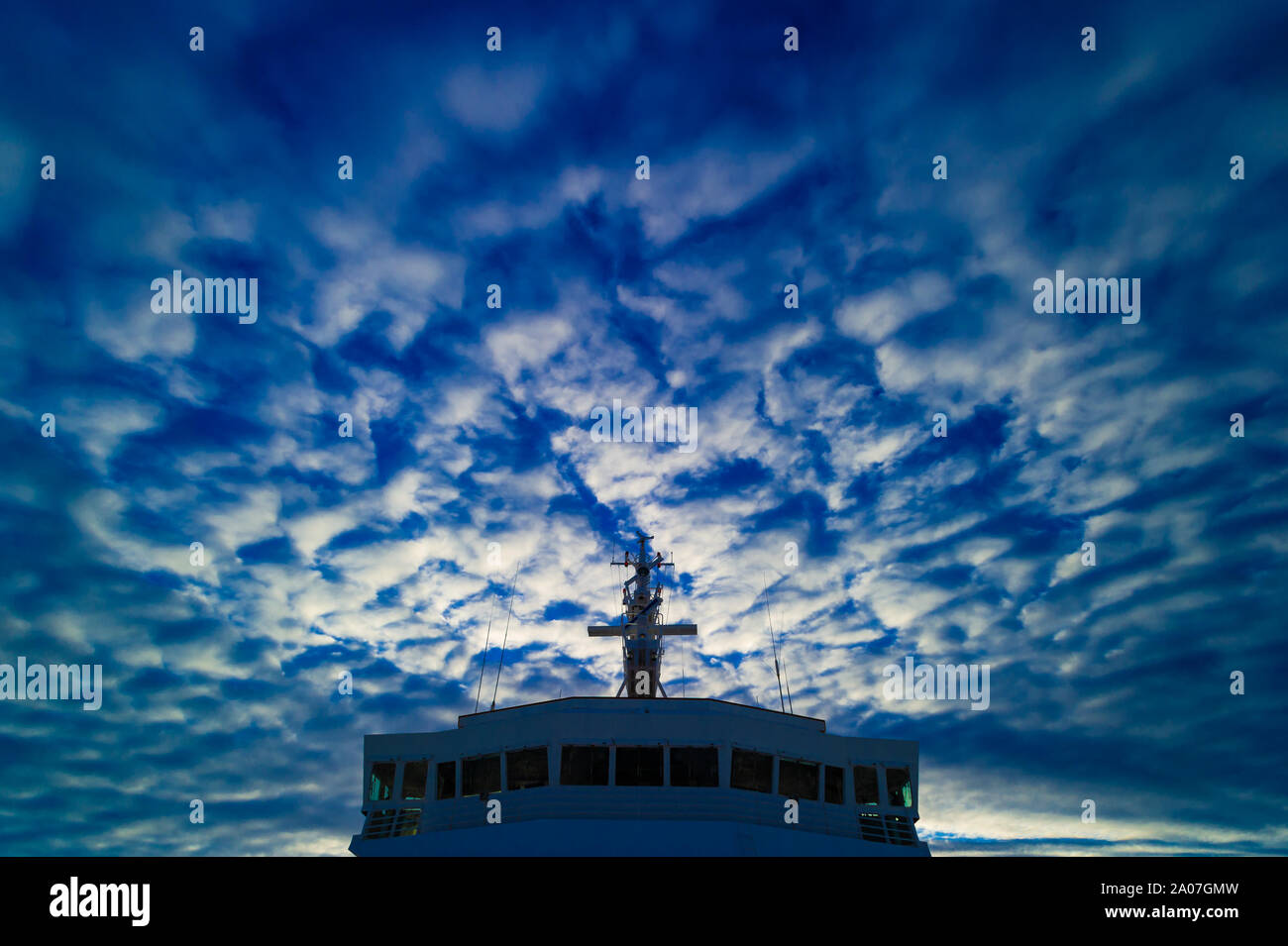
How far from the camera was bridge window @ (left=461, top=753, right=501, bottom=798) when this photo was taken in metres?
23.5

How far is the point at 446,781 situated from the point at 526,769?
11.7 ft

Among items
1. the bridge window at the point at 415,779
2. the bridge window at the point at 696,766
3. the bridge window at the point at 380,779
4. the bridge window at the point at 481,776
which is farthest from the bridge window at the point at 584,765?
the bridge window at the point at 380,779

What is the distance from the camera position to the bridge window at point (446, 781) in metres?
24.2

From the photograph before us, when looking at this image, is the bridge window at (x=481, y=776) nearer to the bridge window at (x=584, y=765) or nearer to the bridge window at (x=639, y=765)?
the bridge window at (x=584, y=765)

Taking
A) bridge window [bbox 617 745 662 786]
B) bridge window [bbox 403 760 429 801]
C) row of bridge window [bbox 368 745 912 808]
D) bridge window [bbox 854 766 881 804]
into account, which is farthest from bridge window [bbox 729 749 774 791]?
bridge window [bbox 403 760 429 801]

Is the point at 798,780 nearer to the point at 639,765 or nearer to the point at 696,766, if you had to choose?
the point at 696,766

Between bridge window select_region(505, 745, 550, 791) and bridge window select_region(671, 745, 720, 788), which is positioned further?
bridge window select_region(505, 745, 550, 791)

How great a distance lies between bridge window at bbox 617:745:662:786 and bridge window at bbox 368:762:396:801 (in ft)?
31.3

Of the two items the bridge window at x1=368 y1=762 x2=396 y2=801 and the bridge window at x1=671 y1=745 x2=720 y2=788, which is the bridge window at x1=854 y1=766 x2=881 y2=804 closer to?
the bridge window at x1=671 y1=745 x2=720 y2=788
